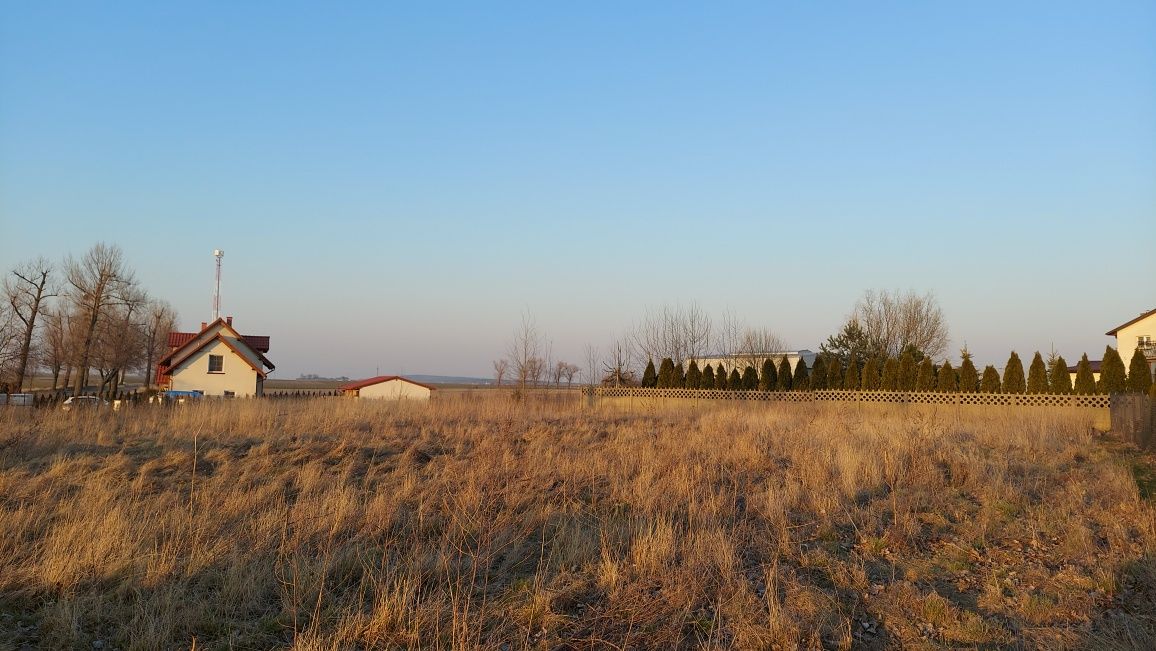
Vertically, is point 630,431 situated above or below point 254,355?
below

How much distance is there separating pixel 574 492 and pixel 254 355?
113ft

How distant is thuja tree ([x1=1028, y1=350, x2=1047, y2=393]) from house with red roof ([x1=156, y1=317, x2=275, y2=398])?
112ft

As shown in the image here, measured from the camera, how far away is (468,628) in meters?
4.59

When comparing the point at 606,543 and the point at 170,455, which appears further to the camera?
the point at 170,455

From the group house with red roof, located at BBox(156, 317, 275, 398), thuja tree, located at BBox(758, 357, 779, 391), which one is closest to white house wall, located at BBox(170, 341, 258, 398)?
house with red roof, located at BBox(156, 317, 275, 398)

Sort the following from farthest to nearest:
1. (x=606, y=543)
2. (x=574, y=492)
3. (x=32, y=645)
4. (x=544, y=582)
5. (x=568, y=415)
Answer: (x=568, y=415) < (x=574, y=492) < (x=606, y=543) < (x=544, y=582) < (x=32, y=645)

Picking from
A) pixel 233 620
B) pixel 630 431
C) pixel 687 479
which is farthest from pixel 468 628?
pixel 630 431

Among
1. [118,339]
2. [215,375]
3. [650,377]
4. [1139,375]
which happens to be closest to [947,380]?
[1139,375]

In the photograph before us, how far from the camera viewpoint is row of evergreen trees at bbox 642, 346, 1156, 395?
848 inches

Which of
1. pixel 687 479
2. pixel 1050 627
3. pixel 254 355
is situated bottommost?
pixel 1050 627

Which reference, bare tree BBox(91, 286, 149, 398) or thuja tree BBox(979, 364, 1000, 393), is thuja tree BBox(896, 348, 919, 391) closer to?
thuja tree BBox(979, 364, 1000, 393)

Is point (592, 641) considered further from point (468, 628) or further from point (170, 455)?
point (170, 455)

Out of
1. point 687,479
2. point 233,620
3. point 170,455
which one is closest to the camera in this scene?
point 233,620

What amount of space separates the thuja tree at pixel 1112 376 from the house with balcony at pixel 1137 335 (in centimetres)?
2486
